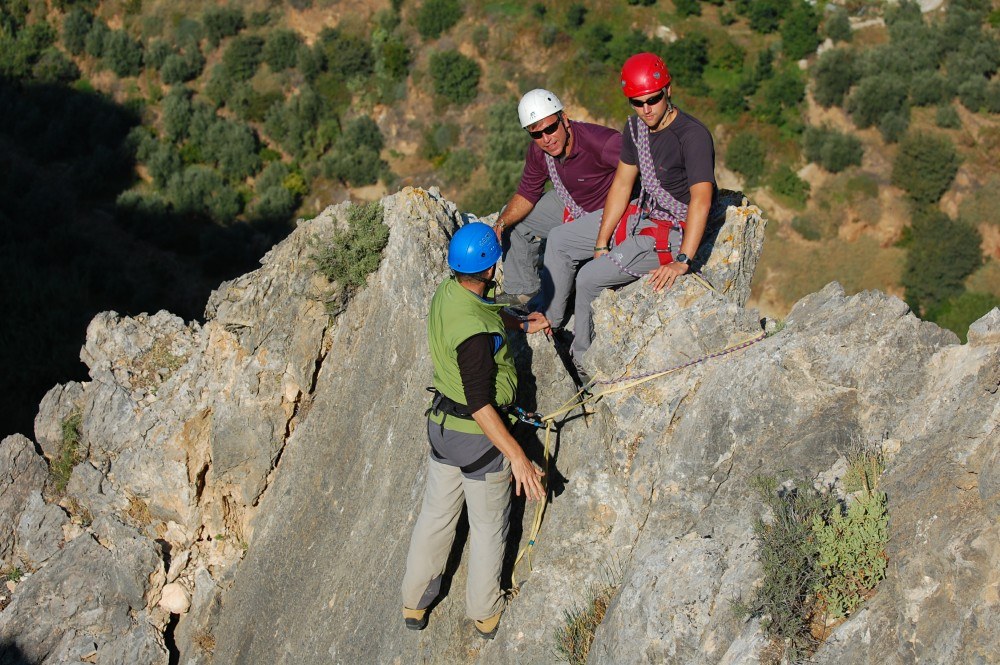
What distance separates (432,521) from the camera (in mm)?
6965

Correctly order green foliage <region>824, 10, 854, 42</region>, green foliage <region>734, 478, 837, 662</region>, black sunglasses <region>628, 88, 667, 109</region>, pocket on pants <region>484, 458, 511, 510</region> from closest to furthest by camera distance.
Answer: green foliage <region>734, 478, 837, 662</region>, pocket on pants <region>484, 458, 511, 510</region>, black sunglasses <region>628, 88, 667, 109</region>, green foliage <region>824, 10, 854, 42</region>

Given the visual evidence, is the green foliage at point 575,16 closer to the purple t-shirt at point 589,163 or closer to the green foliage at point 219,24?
the green foliage at point 219,24

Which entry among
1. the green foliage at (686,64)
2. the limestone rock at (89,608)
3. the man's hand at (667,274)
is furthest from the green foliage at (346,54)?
the man's hand at (667,274)

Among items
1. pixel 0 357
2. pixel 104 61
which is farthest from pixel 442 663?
pixel 104 61

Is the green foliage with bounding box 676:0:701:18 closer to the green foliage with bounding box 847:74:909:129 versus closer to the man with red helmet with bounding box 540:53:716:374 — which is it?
the green foliage with bounding box 847:74:909:129

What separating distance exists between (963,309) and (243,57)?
35.0 meters

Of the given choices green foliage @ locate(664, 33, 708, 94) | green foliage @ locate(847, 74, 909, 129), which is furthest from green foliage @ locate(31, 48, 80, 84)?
green foliage @ locate(847, 74, 909, 129)

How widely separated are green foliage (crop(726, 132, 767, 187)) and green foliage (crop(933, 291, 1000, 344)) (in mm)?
9045

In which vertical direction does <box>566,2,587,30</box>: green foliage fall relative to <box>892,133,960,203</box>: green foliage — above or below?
above

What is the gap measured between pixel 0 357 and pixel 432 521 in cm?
2456

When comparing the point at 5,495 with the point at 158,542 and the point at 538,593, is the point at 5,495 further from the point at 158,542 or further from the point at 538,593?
the point at 538,593

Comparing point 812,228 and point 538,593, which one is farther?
point 812,228

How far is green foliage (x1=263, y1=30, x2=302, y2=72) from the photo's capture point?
44219mm

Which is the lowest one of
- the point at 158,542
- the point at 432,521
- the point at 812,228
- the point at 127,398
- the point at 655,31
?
the point at 812,228
